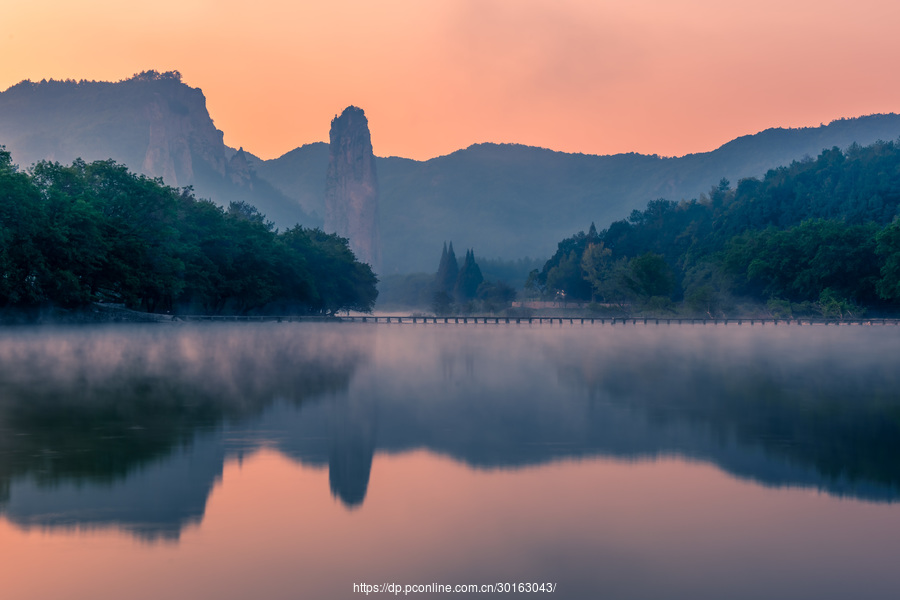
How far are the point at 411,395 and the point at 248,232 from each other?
268ft

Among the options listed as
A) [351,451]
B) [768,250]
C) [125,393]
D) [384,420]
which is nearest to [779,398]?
[384,420]

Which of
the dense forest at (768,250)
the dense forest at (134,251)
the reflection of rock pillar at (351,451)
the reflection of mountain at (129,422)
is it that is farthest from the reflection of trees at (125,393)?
the dense forest at (768,250)

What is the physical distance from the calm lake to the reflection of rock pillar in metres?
0.07

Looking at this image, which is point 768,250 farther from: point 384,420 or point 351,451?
point 351,451

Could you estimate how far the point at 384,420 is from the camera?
20.5m

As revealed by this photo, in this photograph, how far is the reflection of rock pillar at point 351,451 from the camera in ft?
42.9

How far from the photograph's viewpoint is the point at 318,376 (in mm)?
31328

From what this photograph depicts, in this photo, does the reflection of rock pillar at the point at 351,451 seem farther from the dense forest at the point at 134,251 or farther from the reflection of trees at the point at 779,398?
the dense forest at the point at 134,251

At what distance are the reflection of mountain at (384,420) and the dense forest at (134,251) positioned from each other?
973 inches

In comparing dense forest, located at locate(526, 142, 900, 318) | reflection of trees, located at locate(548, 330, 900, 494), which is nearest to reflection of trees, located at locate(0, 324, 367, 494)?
reflection of trees, located at locate(548, 330, 900, 494)

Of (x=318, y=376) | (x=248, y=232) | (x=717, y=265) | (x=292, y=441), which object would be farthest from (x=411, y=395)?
(x=717, y=265)

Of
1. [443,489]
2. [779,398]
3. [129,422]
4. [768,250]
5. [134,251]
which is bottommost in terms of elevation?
[443,489]

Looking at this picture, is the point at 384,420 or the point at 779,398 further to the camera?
the point at 779,398

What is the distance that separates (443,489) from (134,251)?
67064 millimetres
